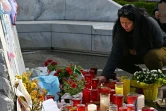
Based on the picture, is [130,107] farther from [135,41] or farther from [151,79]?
[135,41]

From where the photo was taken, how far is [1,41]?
256cm

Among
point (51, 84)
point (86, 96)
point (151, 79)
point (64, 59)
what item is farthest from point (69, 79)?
point (64, 59)

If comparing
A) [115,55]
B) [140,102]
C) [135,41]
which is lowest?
[140,102]

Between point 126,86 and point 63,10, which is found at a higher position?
point 63,10

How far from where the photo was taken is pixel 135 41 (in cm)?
449

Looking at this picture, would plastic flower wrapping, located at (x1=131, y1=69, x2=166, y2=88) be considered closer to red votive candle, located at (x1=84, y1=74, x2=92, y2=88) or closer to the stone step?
red votive candle, located at (x1=84, y1=74, x2=92, y2=88)

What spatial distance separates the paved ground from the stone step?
0.81 ft

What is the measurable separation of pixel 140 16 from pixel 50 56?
4.11 meters

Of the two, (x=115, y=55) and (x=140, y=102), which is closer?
(x=140, y=102)

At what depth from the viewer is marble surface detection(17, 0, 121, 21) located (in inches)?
406

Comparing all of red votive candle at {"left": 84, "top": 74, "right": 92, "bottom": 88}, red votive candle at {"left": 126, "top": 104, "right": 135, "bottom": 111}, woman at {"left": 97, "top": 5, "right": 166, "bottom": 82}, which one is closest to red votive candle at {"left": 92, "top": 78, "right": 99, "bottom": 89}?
red votive candle at {"left": 84, "top": 74, "right": 92, "bottom": 88}

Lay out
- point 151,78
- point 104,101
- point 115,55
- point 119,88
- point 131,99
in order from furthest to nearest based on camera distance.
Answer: point 115,55 < point 151,78 < point 119,88 < point 131,99 < point 104,101

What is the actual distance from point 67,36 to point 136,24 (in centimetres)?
475

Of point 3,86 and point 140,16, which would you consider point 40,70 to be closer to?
point 140,16
